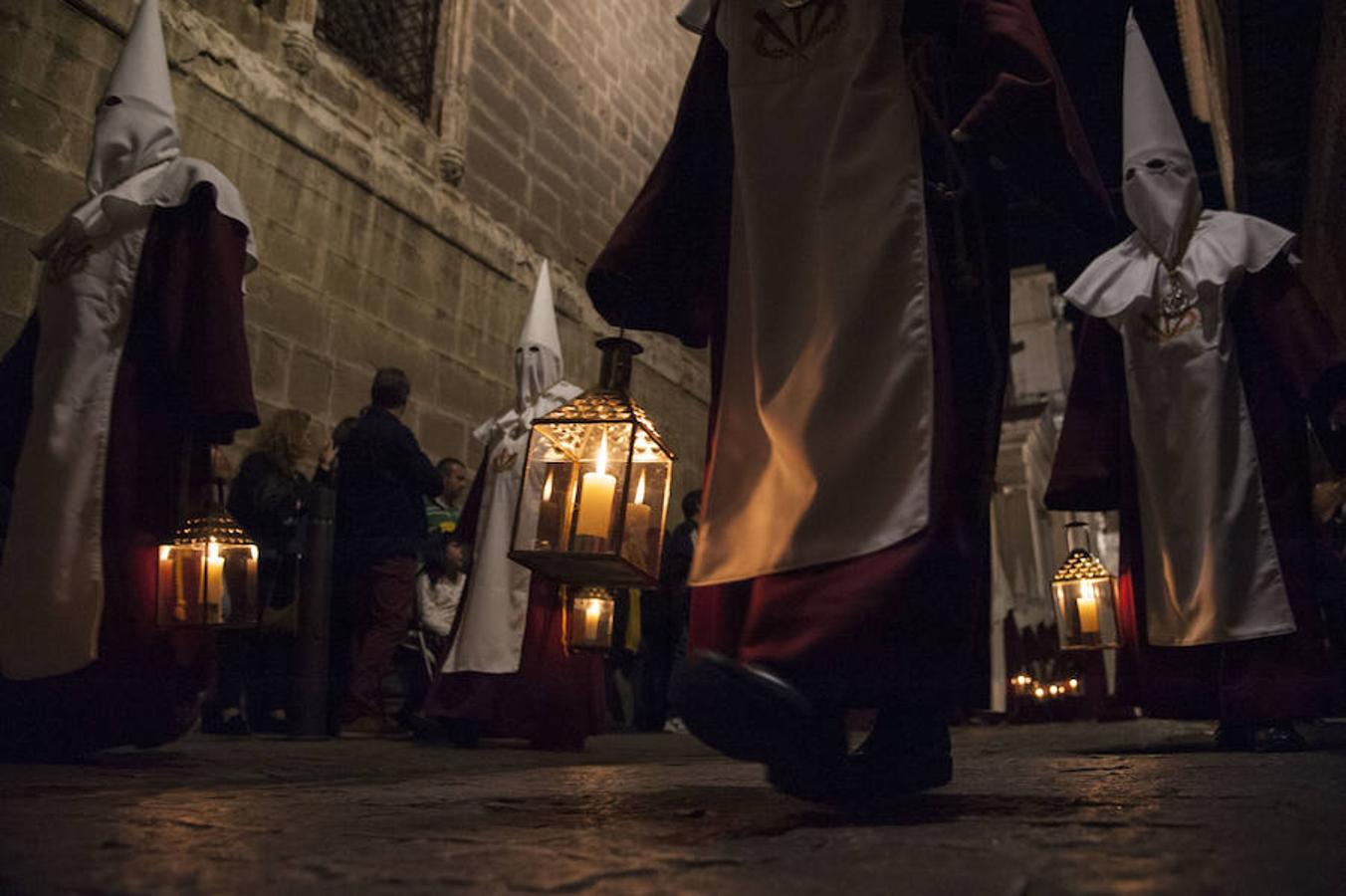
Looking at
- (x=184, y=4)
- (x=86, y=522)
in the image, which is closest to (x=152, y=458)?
(x=86, y=522)

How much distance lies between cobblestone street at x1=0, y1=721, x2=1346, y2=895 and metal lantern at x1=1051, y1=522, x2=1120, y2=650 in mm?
3354

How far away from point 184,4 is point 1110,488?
5837 mm

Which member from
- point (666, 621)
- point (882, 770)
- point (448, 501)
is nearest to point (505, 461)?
point (448, 501)

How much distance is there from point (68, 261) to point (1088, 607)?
500 cm

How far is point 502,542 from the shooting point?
4922mm

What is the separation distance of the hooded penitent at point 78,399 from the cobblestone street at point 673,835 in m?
0.65

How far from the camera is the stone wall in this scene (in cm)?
558

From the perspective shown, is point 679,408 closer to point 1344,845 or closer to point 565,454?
point 565,454

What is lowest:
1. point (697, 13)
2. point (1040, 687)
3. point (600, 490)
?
point (1040, 687)

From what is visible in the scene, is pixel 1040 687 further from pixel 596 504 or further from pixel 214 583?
pixel 214 583

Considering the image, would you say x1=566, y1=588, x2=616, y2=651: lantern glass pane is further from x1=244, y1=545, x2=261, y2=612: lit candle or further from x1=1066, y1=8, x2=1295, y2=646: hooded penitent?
x1=1066, y1=8, x2=1295, y2=646: hooded penitent

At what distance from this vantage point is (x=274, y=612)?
16.3 ft

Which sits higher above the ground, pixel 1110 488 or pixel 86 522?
pixel 1110 488

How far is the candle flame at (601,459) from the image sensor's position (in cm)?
278
